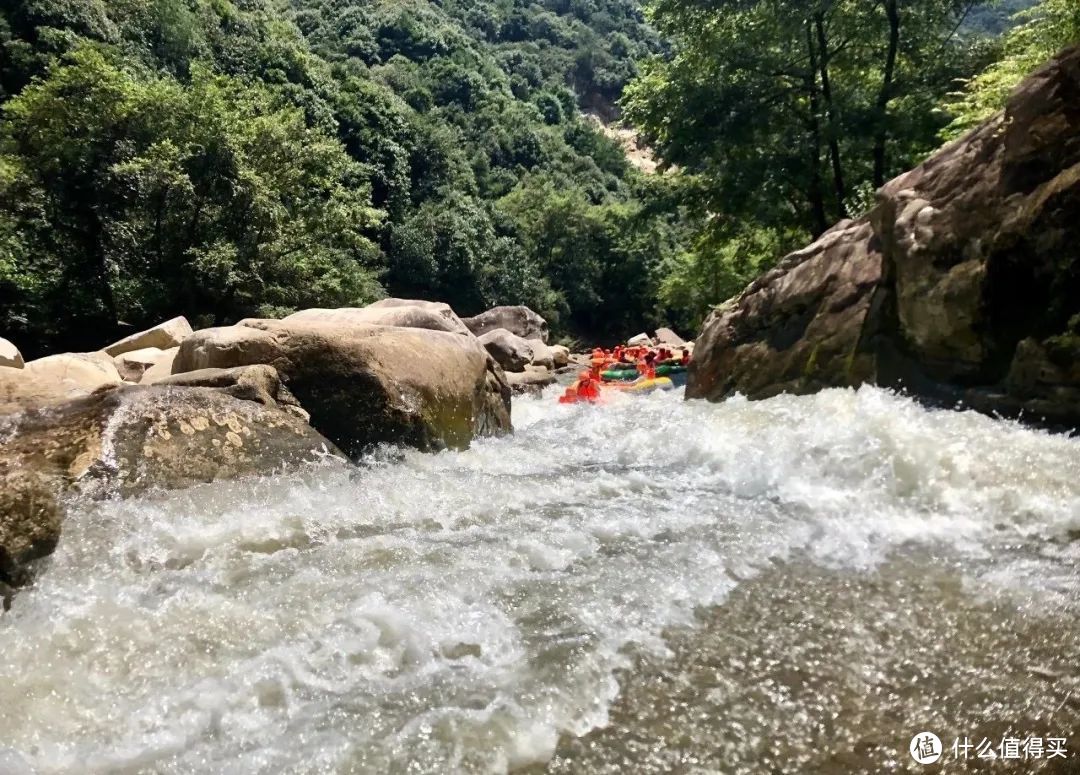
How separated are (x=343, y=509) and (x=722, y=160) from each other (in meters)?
11.3

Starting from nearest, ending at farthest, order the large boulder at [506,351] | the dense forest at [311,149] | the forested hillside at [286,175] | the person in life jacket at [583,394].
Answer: the person in life jacket at [583,394], the dense forest at [311,149], the forested hillside at [286,175], the large boulder at [506,351]

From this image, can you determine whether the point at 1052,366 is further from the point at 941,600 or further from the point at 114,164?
the point at 114,164

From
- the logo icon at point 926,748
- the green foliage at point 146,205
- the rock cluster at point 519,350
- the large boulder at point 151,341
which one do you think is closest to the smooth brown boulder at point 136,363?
the large boulder at point 151,341

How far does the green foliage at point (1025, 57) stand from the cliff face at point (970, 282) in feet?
5.73

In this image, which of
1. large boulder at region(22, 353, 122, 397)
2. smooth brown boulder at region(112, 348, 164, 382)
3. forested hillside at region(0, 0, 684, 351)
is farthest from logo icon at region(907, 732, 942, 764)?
forested hillside at region(0, 0, 684, 351)

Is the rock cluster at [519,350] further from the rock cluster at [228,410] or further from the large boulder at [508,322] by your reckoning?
the rock cluster at [228,410]

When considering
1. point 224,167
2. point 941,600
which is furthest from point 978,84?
point 224,167

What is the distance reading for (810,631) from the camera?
2.58m

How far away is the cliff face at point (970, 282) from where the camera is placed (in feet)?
17.0

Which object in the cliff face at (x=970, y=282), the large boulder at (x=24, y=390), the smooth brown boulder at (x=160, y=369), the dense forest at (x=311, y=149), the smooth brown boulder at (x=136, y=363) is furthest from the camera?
the dense forest at (x=311, y=149)

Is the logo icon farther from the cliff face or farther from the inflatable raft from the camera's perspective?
the inflatable raft

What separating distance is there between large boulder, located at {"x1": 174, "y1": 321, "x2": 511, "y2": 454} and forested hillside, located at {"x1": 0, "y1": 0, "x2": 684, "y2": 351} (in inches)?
351

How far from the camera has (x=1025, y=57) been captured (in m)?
8.66

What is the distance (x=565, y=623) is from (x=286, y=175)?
17.9 m
